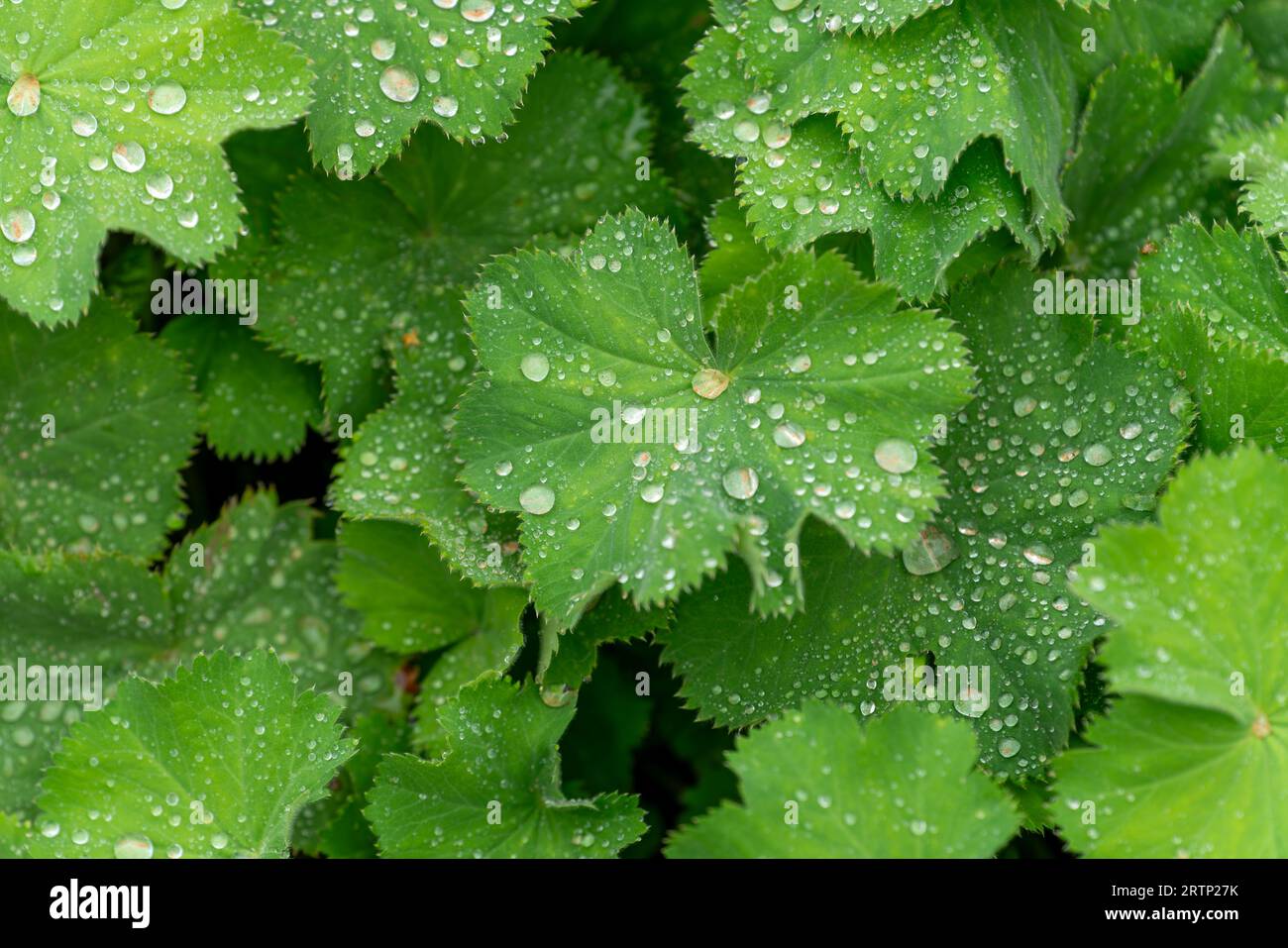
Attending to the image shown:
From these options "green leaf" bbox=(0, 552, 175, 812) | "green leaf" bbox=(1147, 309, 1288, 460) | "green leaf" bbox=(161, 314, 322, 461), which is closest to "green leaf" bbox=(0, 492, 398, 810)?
"green leaf" bbox=(0, 552, 175, 812)

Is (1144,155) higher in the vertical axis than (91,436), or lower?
higher

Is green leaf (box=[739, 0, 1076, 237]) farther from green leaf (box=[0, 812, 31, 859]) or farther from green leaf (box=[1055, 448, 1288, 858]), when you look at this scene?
green leaf (box=[0, 812, 31, 859])

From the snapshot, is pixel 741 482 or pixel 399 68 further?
pixel 399 68

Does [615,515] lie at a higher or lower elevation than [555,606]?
higher

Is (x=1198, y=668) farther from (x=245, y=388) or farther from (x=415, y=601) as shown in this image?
(x=245, y=388)

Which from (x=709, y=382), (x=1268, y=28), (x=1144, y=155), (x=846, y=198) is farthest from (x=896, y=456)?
(x=1268, y=28)
